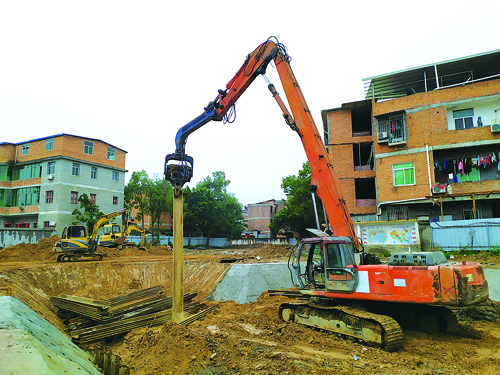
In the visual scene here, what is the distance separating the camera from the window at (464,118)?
2266cm

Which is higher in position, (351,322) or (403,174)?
(403,174)

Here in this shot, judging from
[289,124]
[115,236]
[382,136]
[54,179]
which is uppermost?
[382,136]

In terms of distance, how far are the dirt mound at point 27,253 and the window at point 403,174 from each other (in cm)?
2398

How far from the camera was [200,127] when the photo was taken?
10594mm

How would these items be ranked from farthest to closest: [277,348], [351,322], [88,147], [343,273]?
[88,147], [343,273], [351,322], [277,348]

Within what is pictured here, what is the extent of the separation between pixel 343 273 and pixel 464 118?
19.9m

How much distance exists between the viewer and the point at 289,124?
10094 mm

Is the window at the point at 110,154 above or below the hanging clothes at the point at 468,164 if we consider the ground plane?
above

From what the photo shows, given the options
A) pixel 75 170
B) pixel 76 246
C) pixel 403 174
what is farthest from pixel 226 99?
pixel 75 170

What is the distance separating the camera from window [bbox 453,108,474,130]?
74.3 ft

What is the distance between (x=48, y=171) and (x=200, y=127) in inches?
1248

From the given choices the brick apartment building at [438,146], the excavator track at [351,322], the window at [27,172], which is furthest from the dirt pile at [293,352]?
the window at [27,172]

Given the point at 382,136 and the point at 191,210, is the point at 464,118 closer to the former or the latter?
the point at 382,136

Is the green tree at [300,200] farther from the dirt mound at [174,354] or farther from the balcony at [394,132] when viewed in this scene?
the dirt mound at [174,354]
